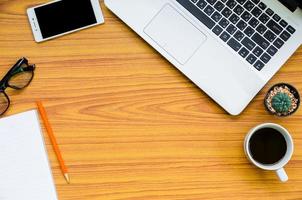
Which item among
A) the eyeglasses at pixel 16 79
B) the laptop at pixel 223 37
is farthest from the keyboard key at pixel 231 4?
the eyeglasses at pixel 16 79

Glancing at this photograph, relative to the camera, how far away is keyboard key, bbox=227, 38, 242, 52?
968 mm

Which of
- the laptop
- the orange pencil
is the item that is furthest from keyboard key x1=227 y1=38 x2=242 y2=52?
the orange pencil

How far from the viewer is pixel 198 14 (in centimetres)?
98

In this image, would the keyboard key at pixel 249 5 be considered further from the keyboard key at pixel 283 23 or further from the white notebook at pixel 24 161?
the white notebook at pixel 24 161

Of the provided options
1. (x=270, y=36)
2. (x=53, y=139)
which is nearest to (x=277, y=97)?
(x=270, y=36)

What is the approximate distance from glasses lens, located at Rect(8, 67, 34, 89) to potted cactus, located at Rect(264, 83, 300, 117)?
456mm

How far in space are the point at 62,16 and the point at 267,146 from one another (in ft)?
1.52

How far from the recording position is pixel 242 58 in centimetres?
97

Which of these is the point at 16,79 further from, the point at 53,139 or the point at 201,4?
the point at 201,4

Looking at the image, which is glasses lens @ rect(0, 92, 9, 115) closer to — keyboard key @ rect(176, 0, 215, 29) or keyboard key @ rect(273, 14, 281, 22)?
keyboard key @ rect(176, 0, 215, 29)

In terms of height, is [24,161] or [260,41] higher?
[260,41]

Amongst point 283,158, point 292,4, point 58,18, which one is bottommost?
point 283,158

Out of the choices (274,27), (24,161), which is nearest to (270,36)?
(274,27)

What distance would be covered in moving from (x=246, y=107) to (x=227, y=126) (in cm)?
5
